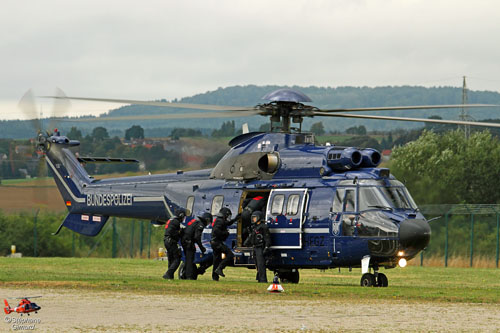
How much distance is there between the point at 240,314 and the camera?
52.2ft

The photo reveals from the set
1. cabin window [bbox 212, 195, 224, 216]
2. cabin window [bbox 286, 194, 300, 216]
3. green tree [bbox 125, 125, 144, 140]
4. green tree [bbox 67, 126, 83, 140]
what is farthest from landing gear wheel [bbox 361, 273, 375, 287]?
green tree [bbox 67, 126, 83, 140]

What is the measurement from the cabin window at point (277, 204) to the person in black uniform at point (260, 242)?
18.6 inches

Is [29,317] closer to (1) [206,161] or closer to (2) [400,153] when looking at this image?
(1) [206,161]

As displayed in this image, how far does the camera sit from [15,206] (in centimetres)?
5666

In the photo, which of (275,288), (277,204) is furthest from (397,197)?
(275,288)

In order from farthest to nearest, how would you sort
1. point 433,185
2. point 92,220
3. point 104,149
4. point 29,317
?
1. point 104,149
2. point 433,185
3. point 92,220
4. point 29,317

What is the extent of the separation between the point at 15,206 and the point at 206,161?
44.4 ft

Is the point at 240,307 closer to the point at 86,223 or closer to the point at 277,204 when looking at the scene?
the point at 277,204

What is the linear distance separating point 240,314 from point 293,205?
8.75 meters

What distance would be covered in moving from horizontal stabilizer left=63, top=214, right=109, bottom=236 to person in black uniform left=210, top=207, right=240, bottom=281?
21.9 ft

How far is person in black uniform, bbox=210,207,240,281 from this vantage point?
82.5 feet

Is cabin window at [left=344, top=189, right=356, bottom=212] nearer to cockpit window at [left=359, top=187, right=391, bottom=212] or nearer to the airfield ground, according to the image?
cockpit window at [left=359, top=187, right=391, bottom=212]

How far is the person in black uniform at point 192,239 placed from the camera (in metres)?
25.8

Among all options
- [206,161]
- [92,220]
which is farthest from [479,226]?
[92,220]
